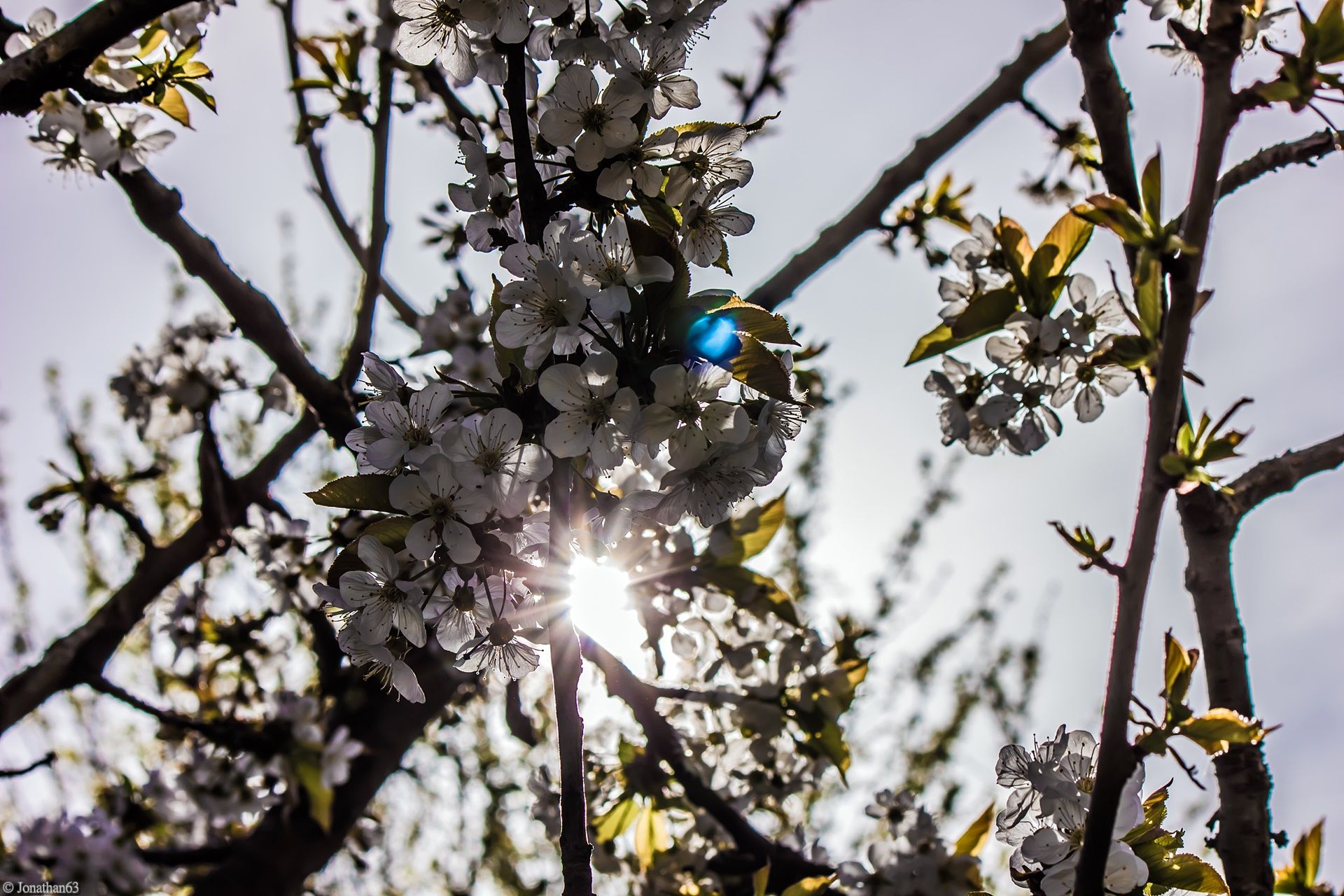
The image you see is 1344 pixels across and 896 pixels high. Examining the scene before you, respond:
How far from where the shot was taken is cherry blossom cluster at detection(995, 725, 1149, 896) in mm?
1045

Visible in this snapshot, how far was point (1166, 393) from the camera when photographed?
78 centimetres

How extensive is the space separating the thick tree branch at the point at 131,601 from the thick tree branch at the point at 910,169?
141 cm

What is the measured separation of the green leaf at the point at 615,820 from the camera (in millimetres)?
2156

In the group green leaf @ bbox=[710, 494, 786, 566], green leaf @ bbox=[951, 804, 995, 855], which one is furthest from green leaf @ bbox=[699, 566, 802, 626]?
green leaf @ bbox=[951, 804, 995, 855]

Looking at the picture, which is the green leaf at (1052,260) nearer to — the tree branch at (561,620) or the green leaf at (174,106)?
the tree branch at (561,620)

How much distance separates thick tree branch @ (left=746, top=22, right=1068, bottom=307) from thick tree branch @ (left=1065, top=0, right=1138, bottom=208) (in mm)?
964

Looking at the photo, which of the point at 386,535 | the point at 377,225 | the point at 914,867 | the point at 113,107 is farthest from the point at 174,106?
the point at 914,867

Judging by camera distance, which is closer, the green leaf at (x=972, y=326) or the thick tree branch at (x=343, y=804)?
the green leaf at (x=972, y=326)

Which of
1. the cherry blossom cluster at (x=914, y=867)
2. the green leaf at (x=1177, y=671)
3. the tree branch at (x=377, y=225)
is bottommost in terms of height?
the green leaf at (x=1177, y=671)

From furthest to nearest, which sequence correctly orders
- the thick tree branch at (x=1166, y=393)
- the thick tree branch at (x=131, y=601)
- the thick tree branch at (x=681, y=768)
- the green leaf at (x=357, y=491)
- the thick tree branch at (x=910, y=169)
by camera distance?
the thick tree branch at (x=910, y=169) → the thick tree branch at (x=131, y=601) → the thick tree branch at (x=681, y=768) → the green leaf at (x=357, y=491) → the thick tree branch at (x=1166, y=393)

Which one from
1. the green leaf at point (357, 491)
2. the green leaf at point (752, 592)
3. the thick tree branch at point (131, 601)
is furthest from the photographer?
the thick tree branch at point (131, 601)

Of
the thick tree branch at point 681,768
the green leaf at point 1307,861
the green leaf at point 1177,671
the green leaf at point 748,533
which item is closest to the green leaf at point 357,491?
the green leaf at point 1177,671

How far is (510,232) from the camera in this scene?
113 cm

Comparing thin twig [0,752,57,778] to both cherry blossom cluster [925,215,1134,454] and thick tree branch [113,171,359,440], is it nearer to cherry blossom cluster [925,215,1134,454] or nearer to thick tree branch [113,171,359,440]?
thick tree branch [113,171,359,440]
